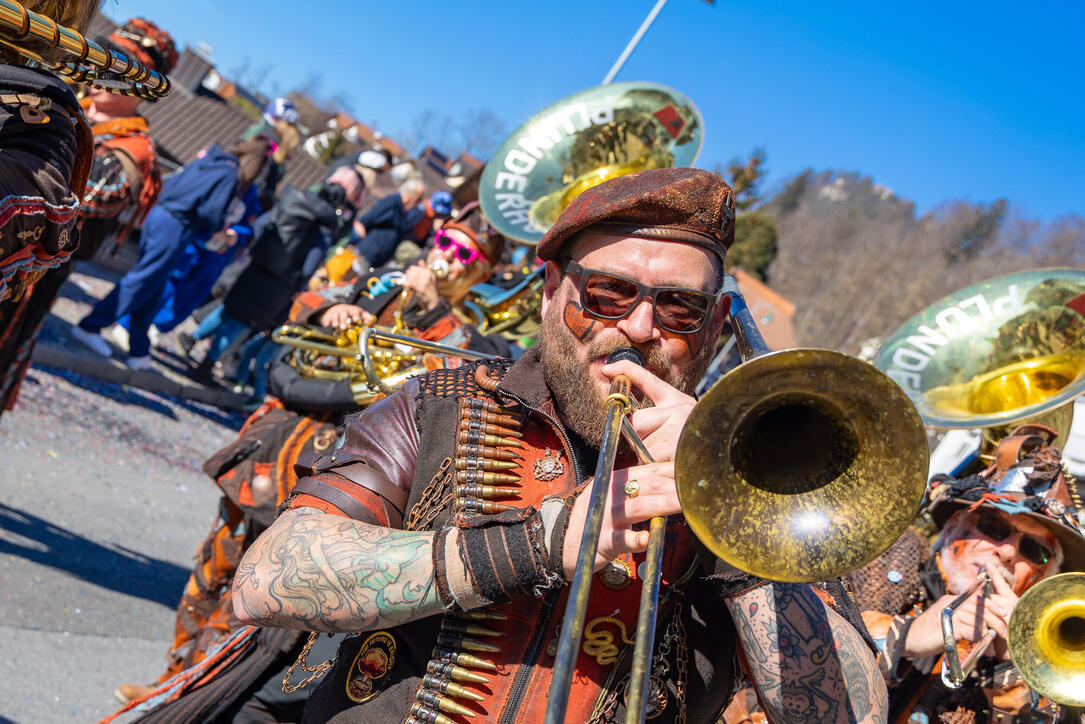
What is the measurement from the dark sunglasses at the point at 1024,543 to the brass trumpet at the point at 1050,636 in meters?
0.37

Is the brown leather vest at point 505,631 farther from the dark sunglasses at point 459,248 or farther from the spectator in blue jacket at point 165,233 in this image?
the spectator in blue jacket at point 165,233

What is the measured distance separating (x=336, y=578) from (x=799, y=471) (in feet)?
2.87

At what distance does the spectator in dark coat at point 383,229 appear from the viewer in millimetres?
9102

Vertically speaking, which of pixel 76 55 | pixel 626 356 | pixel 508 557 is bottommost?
pixel 508 557

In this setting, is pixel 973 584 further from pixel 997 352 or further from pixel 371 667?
pixel 371 667

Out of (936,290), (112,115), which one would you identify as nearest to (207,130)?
(112,115)

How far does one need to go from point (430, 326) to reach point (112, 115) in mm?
2255

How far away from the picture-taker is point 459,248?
4.81 meters

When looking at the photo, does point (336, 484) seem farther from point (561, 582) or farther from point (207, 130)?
point (207, 130)

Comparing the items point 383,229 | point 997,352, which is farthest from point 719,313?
point 383,229

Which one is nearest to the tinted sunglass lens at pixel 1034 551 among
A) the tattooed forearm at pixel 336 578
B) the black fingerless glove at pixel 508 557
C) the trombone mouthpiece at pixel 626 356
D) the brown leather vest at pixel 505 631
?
the brown leather vest at pixel 505 631

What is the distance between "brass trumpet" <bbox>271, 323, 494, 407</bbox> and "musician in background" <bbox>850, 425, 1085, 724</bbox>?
5.92ft

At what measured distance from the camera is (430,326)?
4254mm

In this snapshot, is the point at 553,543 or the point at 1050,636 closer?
the point at 553,543
